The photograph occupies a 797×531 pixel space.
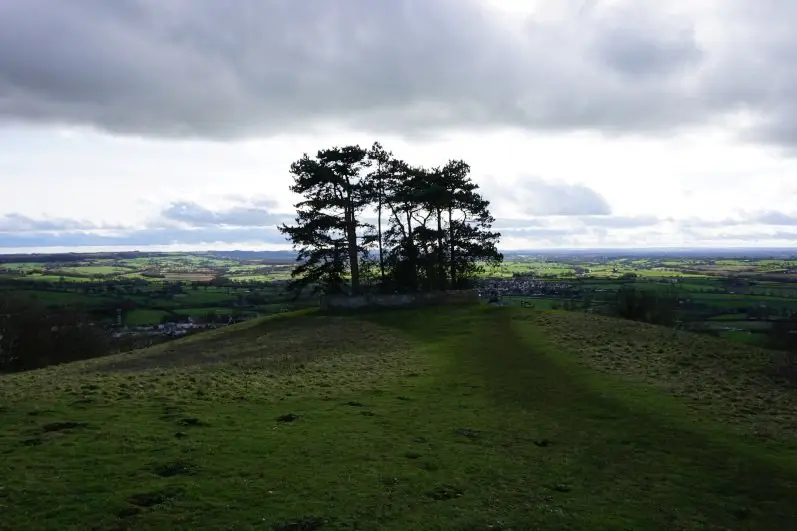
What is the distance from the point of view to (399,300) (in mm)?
48250

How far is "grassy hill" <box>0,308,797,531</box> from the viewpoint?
11539 millimetres

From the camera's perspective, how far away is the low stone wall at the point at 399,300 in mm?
48250

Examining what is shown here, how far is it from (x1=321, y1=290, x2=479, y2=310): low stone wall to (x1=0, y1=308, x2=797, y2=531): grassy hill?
1853cm

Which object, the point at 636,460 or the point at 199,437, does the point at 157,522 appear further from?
the point at 636,460

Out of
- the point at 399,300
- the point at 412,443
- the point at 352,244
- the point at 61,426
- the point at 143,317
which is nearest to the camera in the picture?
the point at 412,443

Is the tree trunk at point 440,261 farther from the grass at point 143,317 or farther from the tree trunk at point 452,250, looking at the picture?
the grass at point 143,317

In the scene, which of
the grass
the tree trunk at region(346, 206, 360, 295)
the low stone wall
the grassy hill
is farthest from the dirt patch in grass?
the grass

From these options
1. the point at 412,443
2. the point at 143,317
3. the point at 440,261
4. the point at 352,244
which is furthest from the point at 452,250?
the point at 143,317

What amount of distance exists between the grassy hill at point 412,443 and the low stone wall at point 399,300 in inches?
730

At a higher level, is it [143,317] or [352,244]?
[352,244]

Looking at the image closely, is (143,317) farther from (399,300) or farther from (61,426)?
(61,426)

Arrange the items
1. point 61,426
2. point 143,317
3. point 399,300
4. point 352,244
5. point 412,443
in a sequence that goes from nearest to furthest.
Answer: point 412,443, point 61,426, point 399,300, point 352,244, point 143,317

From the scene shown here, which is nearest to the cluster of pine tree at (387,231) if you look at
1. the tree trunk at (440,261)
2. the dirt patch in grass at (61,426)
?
the tree trunk at (440,261)

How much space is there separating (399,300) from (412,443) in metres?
32.4
